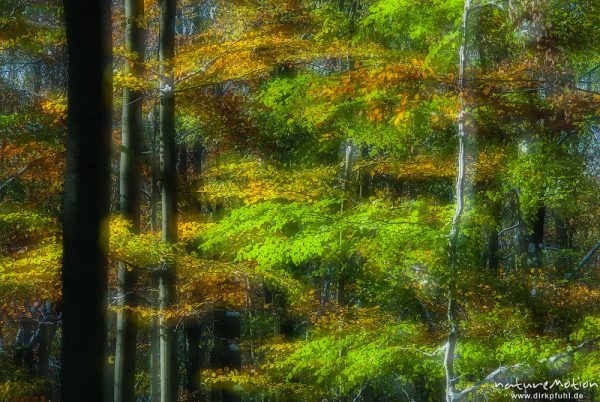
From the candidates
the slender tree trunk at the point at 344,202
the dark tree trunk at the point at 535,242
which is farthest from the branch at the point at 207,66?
the dark tree trunk at the point at 535,242

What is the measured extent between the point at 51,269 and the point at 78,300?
17.4 feet

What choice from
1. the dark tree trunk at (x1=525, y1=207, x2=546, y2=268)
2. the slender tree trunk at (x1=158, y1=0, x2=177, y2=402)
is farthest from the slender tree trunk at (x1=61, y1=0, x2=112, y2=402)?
the dark tree trunk at (x1=525, y1=207, x2=546, y2=268)

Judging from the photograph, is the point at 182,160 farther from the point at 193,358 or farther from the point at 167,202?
the point at 167,202

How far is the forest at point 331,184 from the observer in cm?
803

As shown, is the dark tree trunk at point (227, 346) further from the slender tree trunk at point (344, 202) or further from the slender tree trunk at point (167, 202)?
the slender tree trunk at point (167, 202)

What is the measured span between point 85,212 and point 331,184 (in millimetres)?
9543

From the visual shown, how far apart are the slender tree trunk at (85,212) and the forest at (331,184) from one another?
2 cm

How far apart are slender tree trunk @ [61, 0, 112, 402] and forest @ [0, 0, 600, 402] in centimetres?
2

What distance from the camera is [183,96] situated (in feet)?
40.7

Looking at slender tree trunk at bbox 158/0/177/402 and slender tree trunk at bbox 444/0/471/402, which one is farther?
slender tree trunk at bbox 158/0/177/402

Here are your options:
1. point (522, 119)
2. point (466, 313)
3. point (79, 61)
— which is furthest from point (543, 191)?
point (79, 61)

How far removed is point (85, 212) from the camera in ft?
16.7

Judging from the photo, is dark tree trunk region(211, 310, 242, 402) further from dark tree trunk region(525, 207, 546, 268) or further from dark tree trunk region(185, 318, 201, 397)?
dark tree trunk region(525, 207, 546, 268)

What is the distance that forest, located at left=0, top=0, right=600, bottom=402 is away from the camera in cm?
803
